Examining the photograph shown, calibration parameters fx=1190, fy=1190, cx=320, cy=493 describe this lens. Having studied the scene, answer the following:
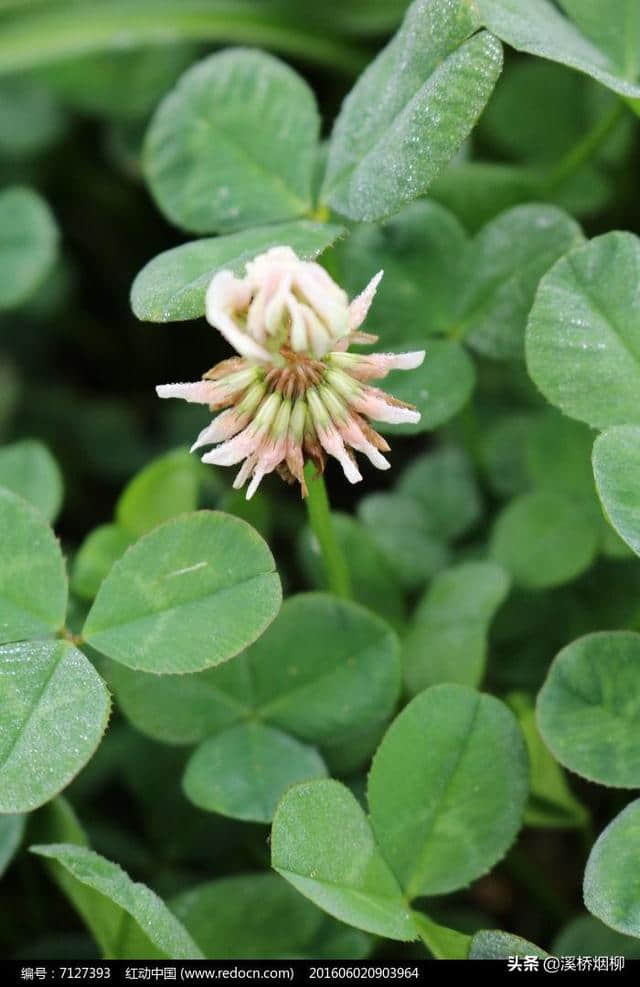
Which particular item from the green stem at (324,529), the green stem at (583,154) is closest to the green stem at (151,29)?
the green stem at (583,154)

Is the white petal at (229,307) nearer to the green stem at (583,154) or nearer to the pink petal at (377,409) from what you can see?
the pink petal at (377,409)

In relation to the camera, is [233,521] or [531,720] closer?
[233,521]

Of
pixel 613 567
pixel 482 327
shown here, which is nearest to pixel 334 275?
pixel 482 327

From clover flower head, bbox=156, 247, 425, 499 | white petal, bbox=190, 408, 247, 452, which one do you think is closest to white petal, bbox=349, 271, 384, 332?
clover flower head, bbox=156, 247, 425, 499

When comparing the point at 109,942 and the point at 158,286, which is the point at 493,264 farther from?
the point at 109,942

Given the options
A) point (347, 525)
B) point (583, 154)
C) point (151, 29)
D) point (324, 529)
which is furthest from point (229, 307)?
point (151, 29)

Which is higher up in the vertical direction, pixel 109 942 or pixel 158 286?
pixel 158 286

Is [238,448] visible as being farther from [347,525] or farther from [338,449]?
[347,525]
